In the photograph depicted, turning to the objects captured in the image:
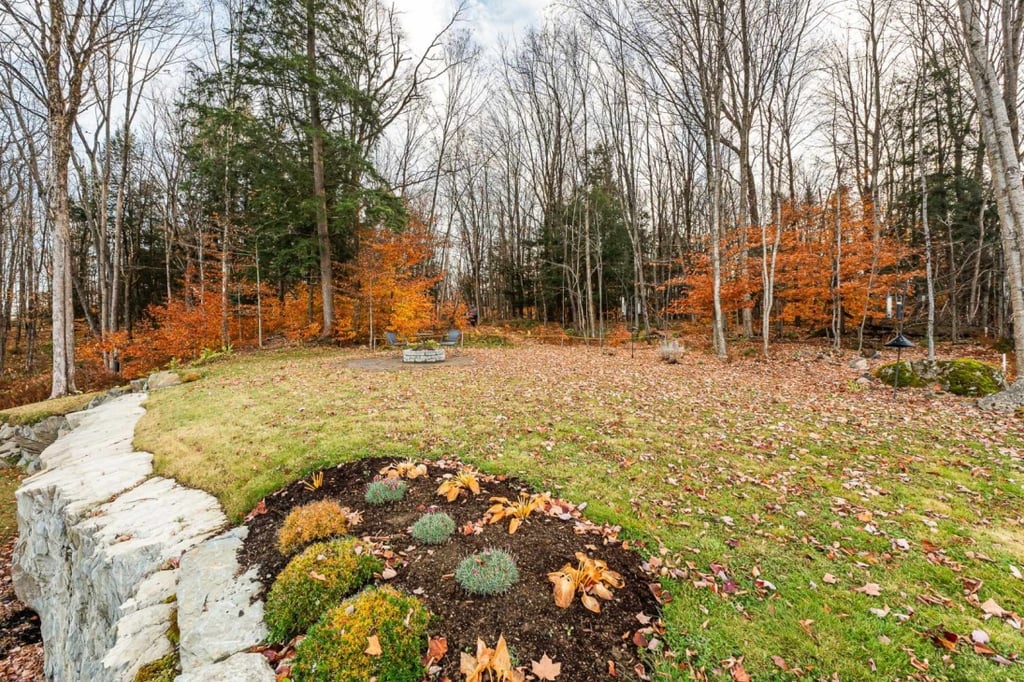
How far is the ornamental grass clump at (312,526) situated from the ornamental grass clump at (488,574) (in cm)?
109

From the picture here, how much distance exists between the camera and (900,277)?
11.9 meters

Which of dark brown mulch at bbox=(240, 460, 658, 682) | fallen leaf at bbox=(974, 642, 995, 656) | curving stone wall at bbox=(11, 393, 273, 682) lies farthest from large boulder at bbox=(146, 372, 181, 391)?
fallen leaf at bbox=(974, 642, 995, 656)

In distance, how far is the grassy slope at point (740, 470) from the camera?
246cm

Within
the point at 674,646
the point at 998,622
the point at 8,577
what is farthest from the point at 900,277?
the point at 8,577

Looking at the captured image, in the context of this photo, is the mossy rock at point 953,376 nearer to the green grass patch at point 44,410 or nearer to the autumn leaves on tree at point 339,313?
the autumn leaves on tree at point 339,313

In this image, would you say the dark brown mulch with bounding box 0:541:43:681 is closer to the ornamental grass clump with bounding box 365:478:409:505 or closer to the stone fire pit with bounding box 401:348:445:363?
the ornamental grass clump with bounding box 365:478:409:505

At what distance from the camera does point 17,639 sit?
4.79 meters

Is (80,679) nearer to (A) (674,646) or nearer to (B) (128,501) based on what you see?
(B) (128,501)

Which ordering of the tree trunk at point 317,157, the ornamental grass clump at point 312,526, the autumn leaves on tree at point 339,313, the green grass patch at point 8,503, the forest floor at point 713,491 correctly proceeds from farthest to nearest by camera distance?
the autumn leaves on tree at point 339,313, the tree trunk at point 317,157, the green grass patch at point 8,503, the ornamental grass clump at point 312,526, the forest floor at point 713,491

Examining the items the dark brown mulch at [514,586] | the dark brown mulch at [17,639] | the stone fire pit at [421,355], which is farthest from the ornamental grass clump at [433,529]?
the stone fire pit at [421,355]

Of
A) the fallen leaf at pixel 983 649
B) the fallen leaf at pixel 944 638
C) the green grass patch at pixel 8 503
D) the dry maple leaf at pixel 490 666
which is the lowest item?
the green grass patch at pixel 8 503

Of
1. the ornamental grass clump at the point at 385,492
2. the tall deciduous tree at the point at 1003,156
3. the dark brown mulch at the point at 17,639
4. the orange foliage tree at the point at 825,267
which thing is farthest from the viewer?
the orange foliage tree at the point at 825,267

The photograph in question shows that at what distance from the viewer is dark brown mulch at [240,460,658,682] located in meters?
2.21

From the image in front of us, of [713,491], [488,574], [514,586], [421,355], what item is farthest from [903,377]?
[421,355]
